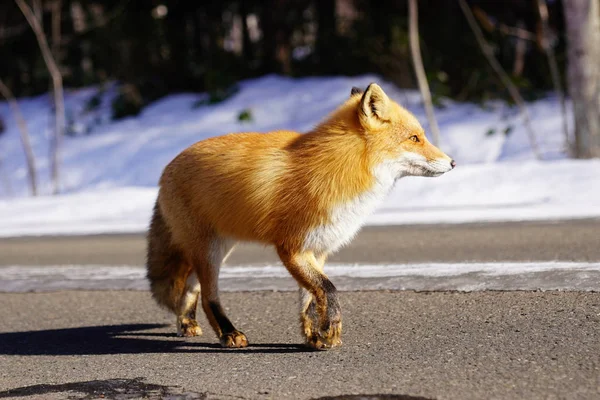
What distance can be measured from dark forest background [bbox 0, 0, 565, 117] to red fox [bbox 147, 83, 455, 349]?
1384 centimetres

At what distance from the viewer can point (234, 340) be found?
4691mm

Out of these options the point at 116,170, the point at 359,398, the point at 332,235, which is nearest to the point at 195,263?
the point at 332,235

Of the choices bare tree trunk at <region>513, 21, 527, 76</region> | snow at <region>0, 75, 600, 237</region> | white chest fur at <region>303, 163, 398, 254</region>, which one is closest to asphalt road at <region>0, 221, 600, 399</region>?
white chest fur at <region>303, 163, 398, 254</region>

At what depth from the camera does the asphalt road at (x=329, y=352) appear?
147 inches

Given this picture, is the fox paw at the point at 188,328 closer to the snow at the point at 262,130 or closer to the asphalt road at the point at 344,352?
the asphalt road at the point at 344,352

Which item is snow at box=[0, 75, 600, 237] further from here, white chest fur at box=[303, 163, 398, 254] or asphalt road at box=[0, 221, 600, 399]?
white chest fur at box=[303, 163, 398, 254]

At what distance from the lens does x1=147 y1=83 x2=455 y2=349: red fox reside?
4430 millimetres

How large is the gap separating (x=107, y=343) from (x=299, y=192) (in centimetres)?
160

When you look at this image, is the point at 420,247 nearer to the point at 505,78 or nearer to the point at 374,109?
the point at 374,109

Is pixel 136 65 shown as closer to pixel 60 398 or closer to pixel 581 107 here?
pixel 581 107

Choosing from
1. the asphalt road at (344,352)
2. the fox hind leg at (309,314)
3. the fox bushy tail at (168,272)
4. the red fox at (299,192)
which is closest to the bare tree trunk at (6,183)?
the asphalt road at (344,352)

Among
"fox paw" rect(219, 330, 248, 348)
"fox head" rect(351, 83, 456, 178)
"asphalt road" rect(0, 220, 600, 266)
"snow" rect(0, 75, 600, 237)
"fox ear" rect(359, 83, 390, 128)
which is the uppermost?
"fox ear" rect(359, 83, 390, 128)

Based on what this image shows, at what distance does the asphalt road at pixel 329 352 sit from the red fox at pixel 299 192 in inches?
12.5

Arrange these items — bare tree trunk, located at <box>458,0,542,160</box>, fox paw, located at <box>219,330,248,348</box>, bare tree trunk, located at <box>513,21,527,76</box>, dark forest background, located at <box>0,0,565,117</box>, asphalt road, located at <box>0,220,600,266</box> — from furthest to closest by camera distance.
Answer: dark forest background, located at <box>0,0,565,117</box> → bare tree trunk, located at <box>513,21,527,76</box> → bare tree trunk, located at <box>458,0,542,160</box> → asphalt road, located at <box>0,220,600,266</box> → fox paw, located at <box>219,330,248,348</box>
